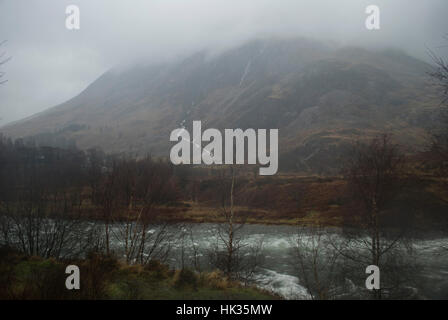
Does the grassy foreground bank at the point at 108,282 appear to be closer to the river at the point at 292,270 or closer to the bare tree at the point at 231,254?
the bare tree at the point at 231,254

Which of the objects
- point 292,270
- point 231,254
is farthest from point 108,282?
point 292,270

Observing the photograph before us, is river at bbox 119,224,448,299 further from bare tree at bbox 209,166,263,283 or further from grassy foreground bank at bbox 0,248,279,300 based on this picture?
grassy foreground bank at bbox 0,248,279,300

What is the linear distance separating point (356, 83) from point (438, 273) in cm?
20824

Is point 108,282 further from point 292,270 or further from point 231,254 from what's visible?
point 292,270

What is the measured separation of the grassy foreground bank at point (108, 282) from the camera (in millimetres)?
6184

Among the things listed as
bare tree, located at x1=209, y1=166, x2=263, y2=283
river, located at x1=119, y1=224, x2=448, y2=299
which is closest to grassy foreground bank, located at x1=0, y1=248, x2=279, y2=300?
bare tree, located at x1=209, y1=166, x2=263, y2=283

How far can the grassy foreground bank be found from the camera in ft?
20.3

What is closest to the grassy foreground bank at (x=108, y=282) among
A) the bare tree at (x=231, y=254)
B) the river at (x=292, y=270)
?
the bare tree at (x=231, y=254)

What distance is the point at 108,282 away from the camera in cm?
805

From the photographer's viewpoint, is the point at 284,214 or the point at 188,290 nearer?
the point at 188,290
